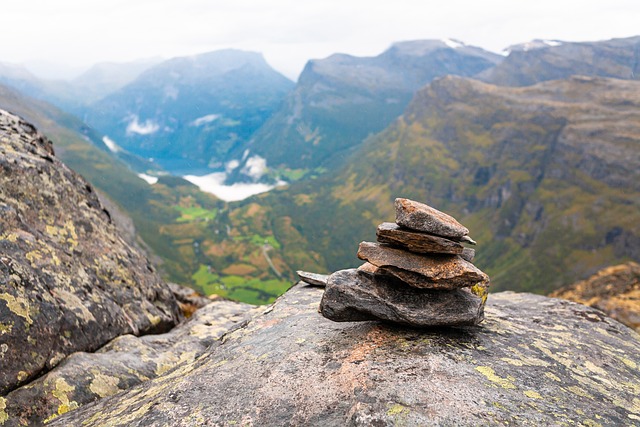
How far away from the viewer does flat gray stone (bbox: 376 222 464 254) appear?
1363 cm

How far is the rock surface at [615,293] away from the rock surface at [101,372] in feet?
120

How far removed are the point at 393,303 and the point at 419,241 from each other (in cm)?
227

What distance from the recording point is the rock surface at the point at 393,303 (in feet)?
44.0

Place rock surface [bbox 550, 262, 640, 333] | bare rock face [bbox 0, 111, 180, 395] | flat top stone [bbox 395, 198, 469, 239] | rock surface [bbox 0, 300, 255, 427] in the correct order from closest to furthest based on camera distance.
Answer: rock surface [bbox 0, 300, 255, 427], flat top stone [bbox 395, 198, 469, 239], bare rock face [bbox 0, 111, 180, 395], rock surface [bbox 550, 262, 640, 333]

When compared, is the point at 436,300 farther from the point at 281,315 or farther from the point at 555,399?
the point at 281,315

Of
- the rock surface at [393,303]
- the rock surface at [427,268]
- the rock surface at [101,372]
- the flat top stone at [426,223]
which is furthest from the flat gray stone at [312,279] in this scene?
the flat top stone at [426,223]

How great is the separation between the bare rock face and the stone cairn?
10916 mm

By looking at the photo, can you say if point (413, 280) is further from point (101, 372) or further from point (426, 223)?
point (101, 372)

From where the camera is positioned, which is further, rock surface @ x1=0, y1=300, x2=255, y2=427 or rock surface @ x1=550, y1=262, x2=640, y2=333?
rock surface @ x1=550, y1=262, x2=640, y2=333

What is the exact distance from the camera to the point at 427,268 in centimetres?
1334

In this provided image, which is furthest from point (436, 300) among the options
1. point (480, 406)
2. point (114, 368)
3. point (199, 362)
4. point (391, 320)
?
point (114, 368)

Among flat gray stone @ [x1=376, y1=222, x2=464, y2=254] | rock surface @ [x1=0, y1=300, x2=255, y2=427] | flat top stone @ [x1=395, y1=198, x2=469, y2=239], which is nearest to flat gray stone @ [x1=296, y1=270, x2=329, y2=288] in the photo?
rock surface @ [x1=0, y1=300, x2=255, y2=427]

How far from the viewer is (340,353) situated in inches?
499

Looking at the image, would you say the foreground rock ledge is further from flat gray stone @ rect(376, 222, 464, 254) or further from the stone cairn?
flat gray stone @ rect(376, 222, 464, 254)
